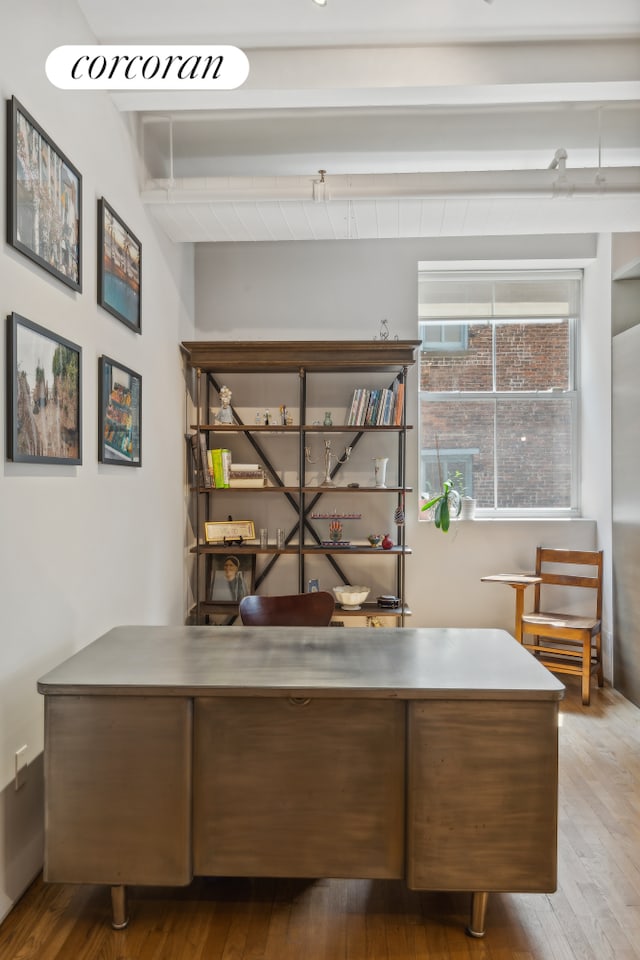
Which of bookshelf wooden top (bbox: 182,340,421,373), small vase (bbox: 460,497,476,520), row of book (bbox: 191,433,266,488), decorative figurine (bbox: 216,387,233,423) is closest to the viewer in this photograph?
bookshelf wooden top (bbox: 182,340,421,373)

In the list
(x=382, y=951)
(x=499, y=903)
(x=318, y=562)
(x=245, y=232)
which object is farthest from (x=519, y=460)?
(x=382, y=951)

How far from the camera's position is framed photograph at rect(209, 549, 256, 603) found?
445 centimetres

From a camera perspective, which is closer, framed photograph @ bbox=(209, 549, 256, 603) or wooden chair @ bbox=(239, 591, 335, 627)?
wooden chair @ bbox=(239, 591, 335, 627)

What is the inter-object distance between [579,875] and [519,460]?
3.18 metres

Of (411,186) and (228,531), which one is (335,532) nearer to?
(228,531)

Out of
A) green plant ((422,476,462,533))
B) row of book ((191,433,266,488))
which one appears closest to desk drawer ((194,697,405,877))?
row of book ((191,433,266,488))

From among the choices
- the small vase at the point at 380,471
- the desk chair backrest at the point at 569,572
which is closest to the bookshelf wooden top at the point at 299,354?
the small vase at the point at 380,471

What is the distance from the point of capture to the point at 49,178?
2.22 metres

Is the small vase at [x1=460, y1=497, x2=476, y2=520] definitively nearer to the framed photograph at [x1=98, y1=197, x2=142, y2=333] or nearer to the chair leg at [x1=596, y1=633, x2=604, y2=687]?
the chair leg at [x1=596, y1=633, x2=604, y2=687]

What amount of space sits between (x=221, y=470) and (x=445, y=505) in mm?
1596

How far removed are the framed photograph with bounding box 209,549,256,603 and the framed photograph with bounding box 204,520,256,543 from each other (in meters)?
0.13

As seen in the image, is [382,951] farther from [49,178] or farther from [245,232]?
[245,232]

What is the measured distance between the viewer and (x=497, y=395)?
489 centimetres

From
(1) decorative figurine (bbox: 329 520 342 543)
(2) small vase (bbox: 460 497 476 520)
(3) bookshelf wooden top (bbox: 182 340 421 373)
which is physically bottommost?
(1) decorative figurine (bbox: 329 520 342 543)
